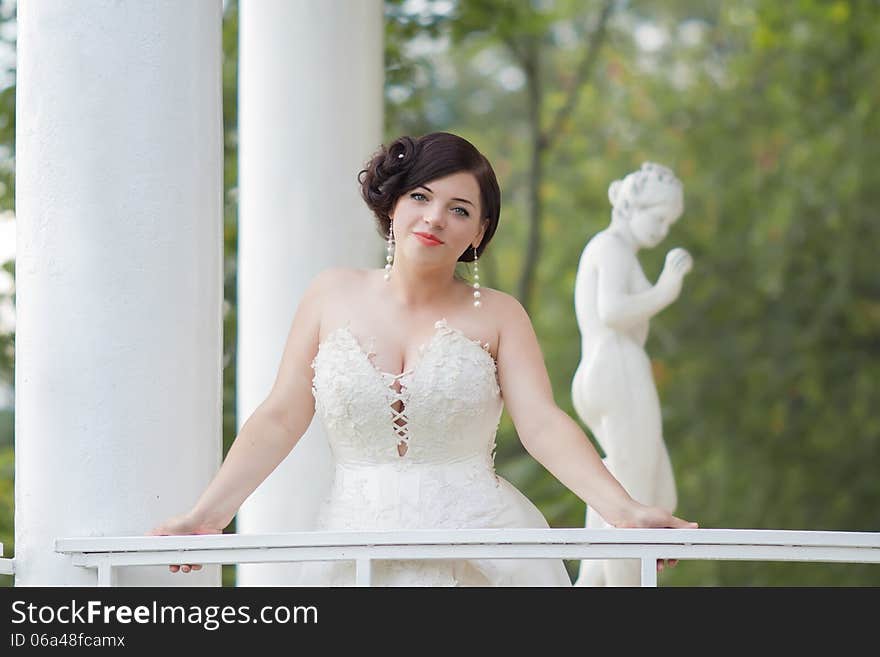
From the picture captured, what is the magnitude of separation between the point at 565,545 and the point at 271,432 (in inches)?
58.9

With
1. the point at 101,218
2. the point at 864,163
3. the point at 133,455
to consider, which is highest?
the point at 864,163

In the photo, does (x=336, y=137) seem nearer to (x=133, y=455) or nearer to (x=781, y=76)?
(x=133, y=455)

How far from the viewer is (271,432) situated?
18.1ft

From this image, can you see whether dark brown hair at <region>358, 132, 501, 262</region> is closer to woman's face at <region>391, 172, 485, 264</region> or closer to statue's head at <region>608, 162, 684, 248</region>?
woman's face at <region>391, 172, 485, 264</region>

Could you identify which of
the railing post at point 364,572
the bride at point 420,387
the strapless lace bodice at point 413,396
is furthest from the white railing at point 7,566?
the railing post at point 364,572

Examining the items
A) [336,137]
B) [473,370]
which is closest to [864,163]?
[336,137]

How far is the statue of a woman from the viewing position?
30.9ft

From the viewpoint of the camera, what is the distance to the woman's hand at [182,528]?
16.2 ft

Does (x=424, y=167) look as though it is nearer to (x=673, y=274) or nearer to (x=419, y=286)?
(x=419, y=286)

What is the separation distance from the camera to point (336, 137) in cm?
823

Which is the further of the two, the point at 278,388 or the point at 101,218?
the point at 278,388

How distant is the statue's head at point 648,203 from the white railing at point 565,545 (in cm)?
545

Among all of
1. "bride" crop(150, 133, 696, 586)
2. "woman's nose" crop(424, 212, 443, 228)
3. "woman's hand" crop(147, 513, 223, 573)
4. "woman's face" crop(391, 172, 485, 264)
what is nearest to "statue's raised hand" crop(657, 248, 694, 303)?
"bride" crop(150, 133, 696, 586)

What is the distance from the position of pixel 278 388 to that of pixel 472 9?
31.0ft
